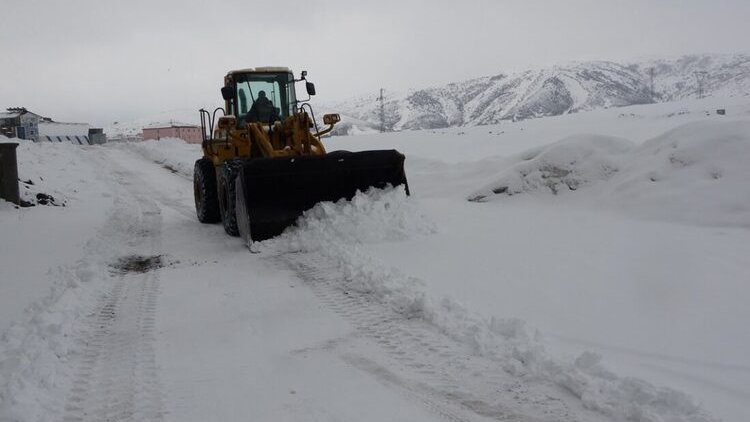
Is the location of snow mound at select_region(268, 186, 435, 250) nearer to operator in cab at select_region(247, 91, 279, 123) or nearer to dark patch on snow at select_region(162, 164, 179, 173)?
operator in cab at select_region(247, 91, 279, 123)

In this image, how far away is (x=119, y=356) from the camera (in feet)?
12.3

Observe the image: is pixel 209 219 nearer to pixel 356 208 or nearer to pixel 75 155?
pixel 356 208

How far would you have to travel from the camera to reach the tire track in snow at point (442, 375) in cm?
290

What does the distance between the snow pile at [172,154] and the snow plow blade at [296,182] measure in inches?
450

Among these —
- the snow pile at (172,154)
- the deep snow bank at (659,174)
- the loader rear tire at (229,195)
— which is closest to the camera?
the loader rear tire at (229,195)

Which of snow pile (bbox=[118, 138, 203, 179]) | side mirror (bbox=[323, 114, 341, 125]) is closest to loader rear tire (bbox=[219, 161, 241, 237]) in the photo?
side mirror (bbox=[323, 114, 341, 125])

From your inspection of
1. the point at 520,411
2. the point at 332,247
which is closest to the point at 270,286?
the point at 332,247

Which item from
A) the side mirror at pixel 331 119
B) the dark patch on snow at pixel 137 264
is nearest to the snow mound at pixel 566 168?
the side mirror at pixel 331 119

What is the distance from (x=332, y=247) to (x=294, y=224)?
3.08 ft

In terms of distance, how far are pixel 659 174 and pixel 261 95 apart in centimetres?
625

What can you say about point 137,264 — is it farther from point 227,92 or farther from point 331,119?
point 331,119

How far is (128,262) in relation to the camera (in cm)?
659

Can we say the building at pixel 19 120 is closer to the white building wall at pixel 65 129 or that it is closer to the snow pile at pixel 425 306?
the white building wall at pixel 65 129

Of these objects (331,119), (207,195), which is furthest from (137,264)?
(331,119)
